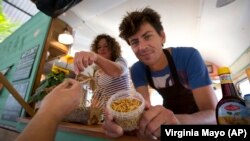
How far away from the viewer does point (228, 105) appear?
38cm

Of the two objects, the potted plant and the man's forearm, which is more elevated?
the potted plant

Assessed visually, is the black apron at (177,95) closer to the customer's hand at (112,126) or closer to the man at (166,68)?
the man at (166,68)

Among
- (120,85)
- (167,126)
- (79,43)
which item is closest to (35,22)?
(79,43)

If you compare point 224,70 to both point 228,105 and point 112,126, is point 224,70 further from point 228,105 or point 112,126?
point 112,126

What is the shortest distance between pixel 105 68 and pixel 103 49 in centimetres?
51

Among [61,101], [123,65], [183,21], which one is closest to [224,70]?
[61,101]

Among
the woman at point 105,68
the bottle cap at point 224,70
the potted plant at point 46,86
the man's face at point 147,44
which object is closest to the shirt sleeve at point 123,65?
the woman at point 105,68

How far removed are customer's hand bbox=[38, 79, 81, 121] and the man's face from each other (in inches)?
19.8

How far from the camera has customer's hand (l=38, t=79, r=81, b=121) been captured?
0.41 metres

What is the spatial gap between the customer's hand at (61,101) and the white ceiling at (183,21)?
167 cm

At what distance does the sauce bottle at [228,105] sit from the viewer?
1.22ft

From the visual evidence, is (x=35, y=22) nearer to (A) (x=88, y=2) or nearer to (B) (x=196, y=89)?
(A) (x=88, y=2)

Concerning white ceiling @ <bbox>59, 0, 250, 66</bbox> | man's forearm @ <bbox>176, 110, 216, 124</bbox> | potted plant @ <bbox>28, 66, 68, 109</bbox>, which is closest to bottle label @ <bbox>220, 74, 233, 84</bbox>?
man's forearm @ <bbox>176, 110, 216, 124</bbox>

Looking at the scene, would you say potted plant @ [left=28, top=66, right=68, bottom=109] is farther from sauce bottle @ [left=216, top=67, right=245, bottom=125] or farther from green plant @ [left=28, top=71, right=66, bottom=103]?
sauce bottle @ [left=216, top=67, right=245, bottom=125]
